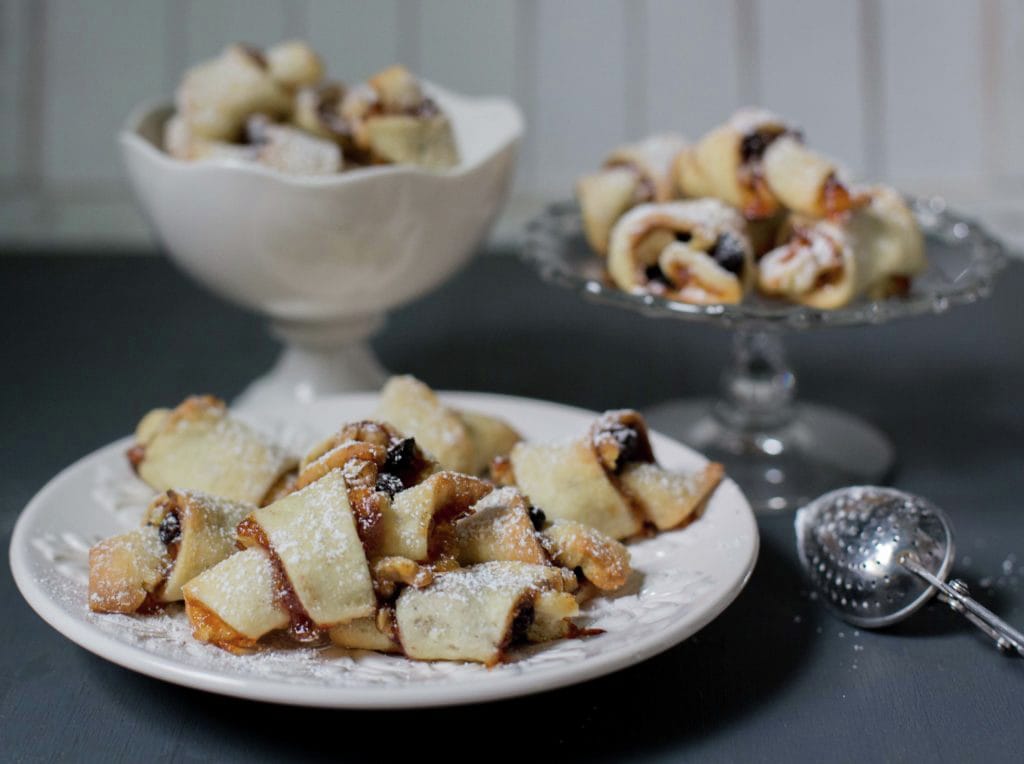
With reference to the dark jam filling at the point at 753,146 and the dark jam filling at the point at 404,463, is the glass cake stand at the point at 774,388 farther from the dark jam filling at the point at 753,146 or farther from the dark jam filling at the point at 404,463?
the dark jam filling at the point at 404,463

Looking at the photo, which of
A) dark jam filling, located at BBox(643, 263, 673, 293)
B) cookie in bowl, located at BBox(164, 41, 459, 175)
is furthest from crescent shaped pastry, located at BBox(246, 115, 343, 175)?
dark jam filling, located at BBox(643, 263, 673, 293)

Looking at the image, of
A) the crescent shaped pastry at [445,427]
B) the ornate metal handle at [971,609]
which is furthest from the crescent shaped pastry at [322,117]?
the ornate metal handle at [971,609]

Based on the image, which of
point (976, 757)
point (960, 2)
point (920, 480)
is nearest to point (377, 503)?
point (976, 757)

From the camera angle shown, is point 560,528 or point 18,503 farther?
point 18,503

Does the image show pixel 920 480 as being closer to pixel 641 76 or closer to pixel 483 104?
pixel 483 104

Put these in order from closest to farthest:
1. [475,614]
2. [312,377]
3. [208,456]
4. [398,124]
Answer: [475,614]
[208,456]
[398,124]
[312,377]

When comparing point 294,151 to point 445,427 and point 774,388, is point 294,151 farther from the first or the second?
point 774,388

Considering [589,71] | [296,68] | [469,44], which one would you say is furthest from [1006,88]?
[296,68]
